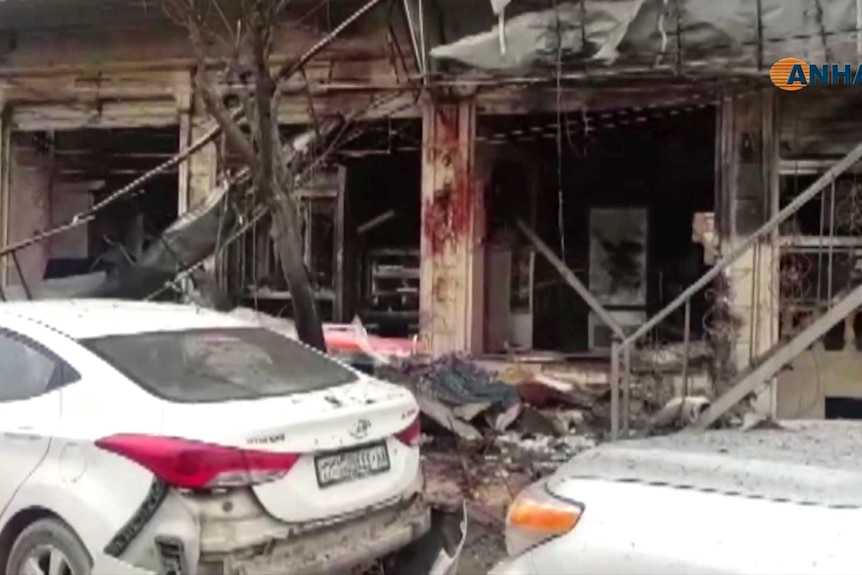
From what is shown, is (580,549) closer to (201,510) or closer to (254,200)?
(201,510)

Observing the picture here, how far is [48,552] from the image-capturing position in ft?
16.5

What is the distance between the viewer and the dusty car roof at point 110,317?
Result: 5430mm

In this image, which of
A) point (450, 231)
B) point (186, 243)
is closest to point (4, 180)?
point (186, 243)

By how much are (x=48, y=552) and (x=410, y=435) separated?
171cm

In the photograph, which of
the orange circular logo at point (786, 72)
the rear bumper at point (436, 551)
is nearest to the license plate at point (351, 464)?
the rear bumper at point (436, 551)

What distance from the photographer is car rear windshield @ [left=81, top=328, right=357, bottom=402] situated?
5070 millimetres

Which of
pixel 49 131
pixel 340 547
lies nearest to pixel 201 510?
pixel 340 547

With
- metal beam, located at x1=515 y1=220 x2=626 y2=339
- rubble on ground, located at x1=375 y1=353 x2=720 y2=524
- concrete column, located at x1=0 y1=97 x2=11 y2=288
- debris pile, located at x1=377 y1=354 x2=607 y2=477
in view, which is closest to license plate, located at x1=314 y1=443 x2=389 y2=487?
rubble on ground, located at x1=375 y1=353 x2=720 y2=524

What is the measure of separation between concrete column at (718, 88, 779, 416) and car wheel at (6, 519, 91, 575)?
22.5ft

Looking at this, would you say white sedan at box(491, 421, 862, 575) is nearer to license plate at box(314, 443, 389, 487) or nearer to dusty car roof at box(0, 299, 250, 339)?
license plate at box(314, 443, 389, 487)

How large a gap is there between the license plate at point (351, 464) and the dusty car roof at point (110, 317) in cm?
116

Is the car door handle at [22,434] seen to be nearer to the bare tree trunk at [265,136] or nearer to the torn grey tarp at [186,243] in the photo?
the bare tree trunk at [265,136]

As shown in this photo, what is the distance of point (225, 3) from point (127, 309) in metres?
5.89

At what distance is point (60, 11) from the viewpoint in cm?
1234
